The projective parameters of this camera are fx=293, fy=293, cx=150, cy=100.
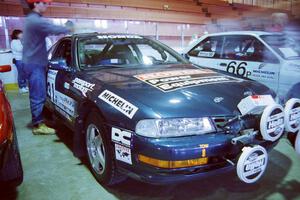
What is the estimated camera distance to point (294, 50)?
14.0 feet

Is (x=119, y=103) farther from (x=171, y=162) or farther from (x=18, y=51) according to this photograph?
(x=18, y=51)

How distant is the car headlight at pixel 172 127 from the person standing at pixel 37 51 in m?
1.81

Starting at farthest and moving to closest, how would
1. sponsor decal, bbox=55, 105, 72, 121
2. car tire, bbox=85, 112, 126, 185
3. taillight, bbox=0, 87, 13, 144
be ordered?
sponsor decal, bbox=55, 105, 72, 121
car tire, bbox=85, 112, 126, 185
taillight, bbox=0, 87, 13, 144

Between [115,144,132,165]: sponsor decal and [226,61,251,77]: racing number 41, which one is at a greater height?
[226,61,251,77]: racing number 41

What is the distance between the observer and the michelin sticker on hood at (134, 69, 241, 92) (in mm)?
2328

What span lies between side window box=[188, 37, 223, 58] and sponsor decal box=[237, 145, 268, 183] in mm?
3118

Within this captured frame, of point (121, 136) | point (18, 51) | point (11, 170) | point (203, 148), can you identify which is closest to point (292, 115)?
point (203, 148)

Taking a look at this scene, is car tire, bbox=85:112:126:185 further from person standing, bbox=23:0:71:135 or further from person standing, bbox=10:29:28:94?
person standing, bbox=10:29:28:94

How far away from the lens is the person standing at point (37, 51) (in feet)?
11.0

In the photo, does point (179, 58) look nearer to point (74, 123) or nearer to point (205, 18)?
point (74, 123)

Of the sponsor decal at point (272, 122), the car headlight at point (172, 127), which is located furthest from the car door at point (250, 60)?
the car headlight at point (172, 127)

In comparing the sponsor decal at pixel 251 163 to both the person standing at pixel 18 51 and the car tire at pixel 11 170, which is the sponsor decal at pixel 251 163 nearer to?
the car tire at pixel 11 170

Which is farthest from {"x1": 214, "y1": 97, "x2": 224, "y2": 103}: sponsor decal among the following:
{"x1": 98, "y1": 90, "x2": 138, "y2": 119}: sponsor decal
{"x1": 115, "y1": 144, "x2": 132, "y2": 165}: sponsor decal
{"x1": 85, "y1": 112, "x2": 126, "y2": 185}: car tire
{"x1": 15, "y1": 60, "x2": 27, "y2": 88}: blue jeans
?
{"x1": 15, "y1": 60, "x2": 27, "y2": 88}: blue jeans

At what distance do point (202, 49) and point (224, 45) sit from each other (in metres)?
0.48
